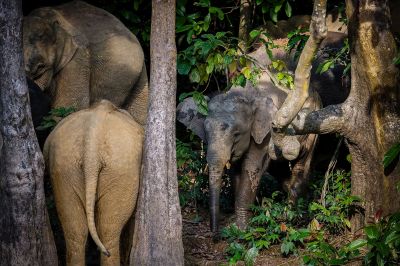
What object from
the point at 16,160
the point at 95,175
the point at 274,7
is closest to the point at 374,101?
the point at 95,175

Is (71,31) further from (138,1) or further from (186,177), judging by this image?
(186,177)

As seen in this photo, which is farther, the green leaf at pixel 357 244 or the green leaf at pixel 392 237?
the green leaf at pixel 357 244

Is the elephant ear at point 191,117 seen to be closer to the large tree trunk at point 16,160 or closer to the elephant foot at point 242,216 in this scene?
the elephant foot at point 242,216

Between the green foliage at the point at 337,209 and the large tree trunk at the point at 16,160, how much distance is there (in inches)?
116

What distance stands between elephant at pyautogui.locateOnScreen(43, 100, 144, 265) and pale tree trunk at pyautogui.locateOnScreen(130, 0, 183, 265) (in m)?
0.15

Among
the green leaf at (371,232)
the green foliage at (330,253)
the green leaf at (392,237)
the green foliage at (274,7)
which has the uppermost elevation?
the green foliage at (274,7)

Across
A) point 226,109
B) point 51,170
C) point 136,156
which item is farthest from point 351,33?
point 51,170

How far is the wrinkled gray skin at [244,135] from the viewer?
378 inches

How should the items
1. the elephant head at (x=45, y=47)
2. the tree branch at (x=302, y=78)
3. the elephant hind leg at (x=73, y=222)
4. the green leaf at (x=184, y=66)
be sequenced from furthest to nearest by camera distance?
the elephant head at (x=45, y=47) < the green leaf at (x=184, y=66) < the tree branch at (x=302, y=78) < the elephant hind leg at (x=73, y=222)

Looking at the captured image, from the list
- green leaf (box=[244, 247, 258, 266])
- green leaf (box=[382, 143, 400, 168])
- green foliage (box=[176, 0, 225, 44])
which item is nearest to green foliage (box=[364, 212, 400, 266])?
green leaf (box=[382, 143, 400, 168])

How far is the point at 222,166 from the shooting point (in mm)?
9586

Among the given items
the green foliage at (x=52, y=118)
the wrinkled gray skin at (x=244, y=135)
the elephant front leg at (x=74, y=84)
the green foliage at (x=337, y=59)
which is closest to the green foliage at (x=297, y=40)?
the green foliage at (x=337, y=59)

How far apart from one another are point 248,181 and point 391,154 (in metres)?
2.14

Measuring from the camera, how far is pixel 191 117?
10.1 m
